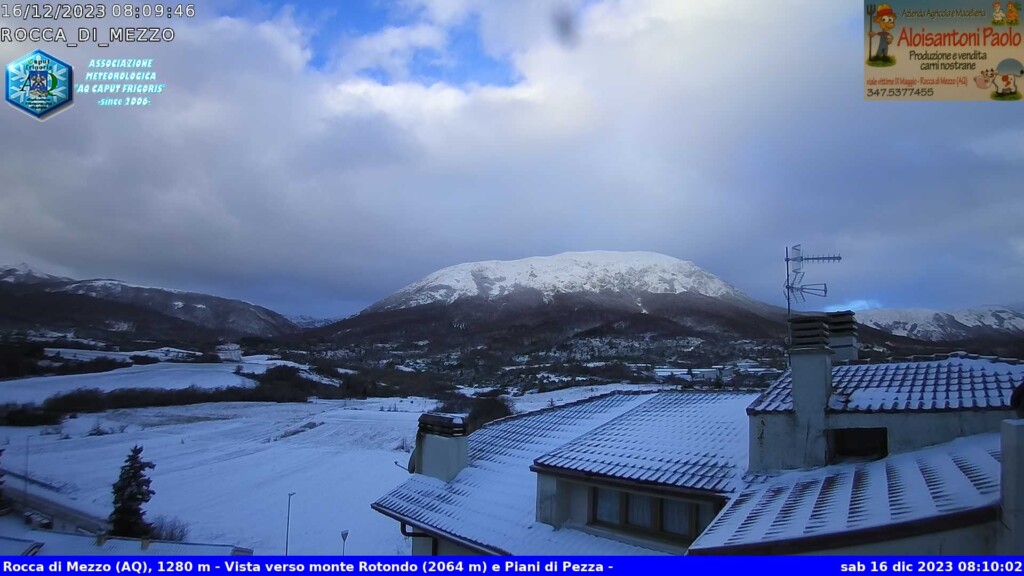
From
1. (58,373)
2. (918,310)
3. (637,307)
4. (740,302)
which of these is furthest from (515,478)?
(637,307)

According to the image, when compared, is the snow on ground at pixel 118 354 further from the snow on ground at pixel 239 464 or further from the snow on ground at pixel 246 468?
the snow on ground at pixel 246 468

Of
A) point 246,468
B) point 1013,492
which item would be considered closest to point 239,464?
point 246,468

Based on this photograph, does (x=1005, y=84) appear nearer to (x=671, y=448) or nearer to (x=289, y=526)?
(x=671, y=448)

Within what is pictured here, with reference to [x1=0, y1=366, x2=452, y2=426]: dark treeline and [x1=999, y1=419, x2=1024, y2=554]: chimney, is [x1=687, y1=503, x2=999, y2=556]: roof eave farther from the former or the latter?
[x1=0, y1=366, x2=452, y2=426]: dark treeline

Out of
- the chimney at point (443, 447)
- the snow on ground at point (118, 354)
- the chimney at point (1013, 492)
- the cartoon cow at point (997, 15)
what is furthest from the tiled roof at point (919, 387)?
the snow on ground at point (118, 354)

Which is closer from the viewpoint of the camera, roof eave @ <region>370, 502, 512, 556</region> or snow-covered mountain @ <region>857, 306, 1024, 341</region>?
roof eave @ <region>370, 502, 512, 556</region>
